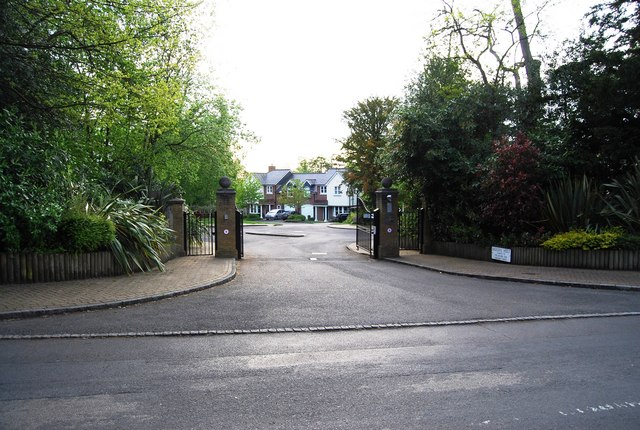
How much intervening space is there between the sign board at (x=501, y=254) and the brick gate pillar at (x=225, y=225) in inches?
316

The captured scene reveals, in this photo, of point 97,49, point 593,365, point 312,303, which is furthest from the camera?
point 97,49

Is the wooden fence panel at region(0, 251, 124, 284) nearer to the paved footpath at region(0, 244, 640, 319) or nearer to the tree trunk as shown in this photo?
the paved footpath at region(0, 244, 640, 319)

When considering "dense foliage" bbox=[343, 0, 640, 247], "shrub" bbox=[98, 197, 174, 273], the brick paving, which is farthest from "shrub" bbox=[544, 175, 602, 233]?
"shrub" bbox=[98, 197, 174, 273]

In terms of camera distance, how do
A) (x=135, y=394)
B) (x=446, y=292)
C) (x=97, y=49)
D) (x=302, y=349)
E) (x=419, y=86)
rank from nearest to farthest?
(x=135, y=394), (x=302, y=349), (x=446, y=292), (x=97, y=49), (x=419, y=86)

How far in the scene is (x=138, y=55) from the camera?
12.7m

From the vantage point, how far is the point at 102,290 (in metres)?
8.88

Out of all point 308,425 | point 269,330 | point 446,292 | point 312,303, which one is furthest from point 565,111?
point 308,425

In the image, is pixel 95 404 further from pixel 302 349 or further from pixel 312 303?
pixel 312 303

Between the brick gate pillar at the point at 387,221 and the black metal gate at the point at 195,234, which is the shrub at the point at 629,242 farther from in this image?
the black metal gate at the point at 195,234

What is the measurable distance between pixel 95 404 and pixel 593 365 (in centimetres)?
499

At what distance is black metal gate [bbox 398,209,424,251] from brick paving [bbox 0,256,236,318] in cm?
820

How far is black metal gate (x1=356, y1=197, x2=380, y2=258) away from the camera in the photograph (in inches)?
651

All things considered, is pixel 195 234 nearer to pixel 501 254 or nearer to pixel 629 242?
pixel 501 254

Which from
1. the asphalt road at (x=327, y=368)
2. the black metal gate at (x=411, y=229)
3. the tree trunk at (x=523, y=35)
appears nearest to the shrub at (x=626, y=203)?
the asphalt road at (x=327, y=368)
